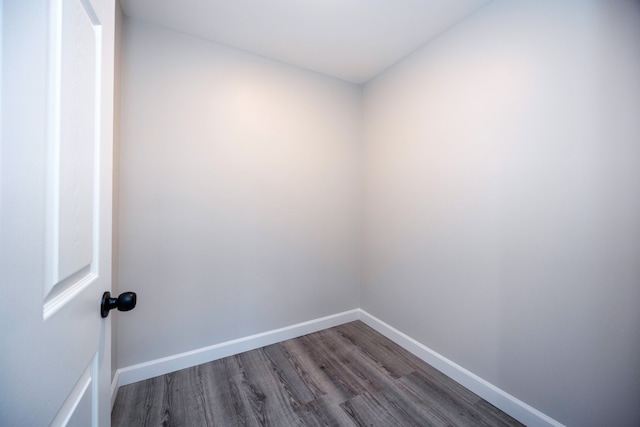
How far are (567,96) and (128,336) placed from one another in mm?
3012

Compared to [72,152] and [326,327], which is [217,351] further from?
[72,152]

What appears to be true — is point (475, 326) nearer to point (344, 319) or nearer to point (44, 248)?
point (344, 319)

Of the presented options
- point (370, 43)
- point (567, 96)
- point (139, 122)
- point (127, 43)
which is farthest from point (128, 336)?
point (567, 96)

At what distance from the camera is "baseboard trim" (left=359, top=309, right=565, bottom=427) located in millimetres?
1344

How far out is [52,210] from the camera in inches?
17.0

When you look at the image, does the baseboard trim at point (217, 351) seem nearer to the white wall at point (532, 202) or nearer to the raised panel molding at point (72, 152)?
the white wall at point (532, 202)

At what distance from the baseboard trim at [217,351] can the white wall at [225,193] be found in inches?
2.0

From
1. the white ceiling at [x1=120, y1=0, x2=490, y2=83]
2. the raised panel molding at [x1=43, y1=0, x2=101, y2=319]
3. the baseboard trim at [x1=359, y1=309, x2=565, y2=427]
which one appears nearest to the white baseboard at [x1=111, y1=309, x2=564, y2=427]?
the baseboard trim at [x1=359, y1=309, x2=565, y2=427]

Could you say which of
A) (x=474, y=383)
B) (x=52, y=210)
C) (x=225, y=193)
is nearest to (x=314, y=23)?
(x=225, y=193)

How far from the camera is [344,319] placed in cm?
256

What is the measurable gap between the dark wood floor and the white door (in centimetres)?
102

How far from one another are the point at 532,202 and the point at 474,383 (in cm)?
124

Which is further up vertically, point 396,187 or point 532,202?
point 396,187

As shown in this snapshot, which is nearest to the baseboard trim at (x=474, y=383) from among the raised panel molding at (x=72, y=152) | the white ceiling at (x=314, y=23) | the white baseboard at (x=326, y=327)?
the white baseboard at (x=326, y=327)
